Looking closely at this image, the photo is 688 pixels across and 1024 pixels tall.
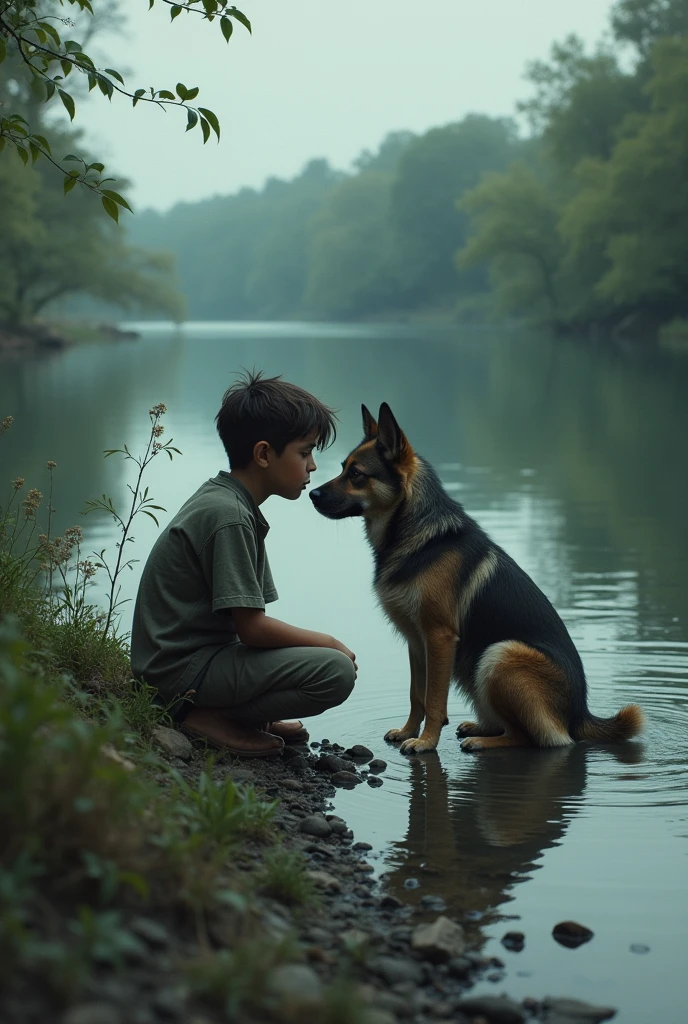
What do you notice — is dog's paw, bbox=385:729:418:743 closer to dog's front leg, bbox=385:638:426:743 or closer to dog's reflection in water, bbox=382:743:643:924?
dog's front leg, bbox=385:638:426:743

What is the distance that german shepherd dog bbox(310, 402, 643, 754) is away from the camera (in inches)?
220

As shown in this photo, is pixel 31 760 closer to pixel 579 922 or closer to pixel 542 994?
pixel 542 994

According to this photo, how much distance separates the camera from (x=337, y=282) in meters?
123

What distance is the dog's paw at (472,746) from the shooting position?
567 centimetres

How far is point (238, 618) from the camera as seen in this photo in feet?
16.1

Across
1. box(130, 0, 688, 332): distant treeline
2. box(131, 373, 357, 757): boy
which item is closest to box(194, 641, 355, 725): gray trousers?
box(131, 373, 357, 757): boy

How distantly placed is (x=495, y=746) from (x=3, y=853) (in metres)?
3.46

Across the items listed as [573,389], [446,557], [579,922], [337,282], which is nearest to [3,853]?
[579,922]

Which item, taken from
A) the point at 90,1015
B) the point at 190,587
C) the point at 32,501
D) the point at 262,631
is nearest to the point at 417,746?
the point at 262,631

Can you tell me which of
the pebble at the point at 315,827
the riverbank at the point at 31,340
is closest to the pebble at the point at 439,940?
the pebble at the point at 315,827

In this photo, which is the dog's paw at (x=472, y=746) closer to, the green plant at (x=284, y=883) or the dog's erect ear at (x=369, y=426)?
the dog's erect ear at (x=369, y=426)

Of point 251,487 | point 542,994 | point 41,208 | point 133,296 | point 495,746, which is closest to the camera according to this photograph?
point 542,994

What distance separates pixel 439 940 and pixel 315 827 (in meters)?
1.06

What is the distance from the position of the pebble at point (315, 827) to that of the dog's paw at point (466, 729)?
64.2 inches
